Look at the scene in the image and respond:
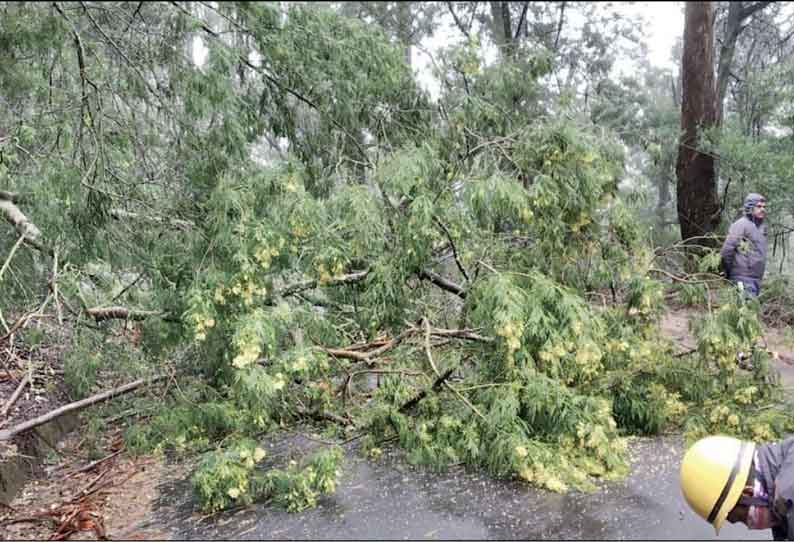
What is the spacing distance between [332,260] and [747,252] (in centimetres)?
355

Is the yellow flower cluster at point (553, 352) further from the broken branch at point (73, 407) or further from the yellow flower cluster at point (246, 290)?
the broken branch at point (73, 407)

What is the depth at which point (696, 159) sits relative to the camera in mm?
8594

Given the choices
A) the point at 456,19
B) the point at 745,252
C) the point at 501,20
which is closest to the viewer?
the point at 745,252

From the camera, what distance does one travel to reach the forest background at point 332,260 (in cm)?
374

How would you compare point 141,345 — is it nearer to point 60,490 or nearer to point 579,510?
point 60,490

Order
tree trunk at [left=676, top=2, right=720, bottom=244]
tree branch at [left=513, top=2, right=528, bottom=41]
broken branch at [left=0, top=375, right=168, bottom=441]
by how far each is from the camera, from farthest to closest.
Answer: tree branch at [left=513, top=2, right=528, bottom=41] < tree trunk at [left=676, top=2, right=720, bottom=244] < broken branch at [left=0, top=375, right=168, bottom=441]

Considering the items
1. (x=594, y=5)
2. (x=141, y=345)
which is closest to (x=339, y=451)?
(x=141, y=345)

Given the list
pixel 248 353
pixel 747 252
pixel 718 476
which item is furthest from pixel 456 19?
pixel 718 476

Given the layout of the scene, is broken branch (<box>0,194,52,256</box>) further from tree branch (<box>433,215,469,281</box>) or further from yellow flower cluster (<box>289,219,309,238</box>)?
tree branch (<box>433,215,469,281</box>)

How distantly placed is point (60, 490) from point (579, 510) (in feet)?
12.0

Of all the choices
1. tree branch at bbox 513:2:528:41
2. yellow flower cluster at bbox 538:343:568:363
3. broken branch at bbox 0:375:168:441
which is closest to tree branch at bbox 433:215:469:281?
yellow flower cluster at bbox 538:343:568:363

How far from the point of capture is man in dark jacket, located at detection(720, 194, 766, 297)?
16.9 feet

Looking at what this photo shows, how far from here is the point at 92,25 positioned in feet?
11.9

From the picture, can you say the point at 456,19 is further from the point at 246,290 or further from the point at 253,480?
the point at 253,480
